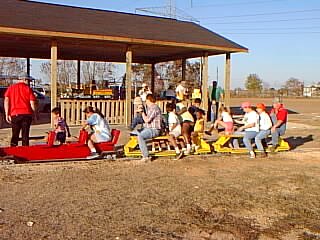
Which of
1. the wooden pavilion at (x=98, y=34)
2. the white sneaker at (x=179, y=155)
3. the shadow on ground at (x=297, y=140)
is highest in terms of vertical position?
the wooden pavilion at (x=98, y=34)

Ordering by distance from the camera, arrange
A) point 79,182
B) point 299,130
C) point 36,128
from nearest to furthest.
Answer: point 79,182 < point 36,128 < point 299,130

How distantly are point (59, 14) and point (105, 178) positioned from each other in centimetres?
1086

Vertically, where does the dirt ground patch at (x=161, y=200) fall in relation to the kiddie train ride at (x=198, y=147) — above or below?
below

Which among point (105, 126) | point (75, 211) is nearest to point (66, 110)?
point (105, 126)

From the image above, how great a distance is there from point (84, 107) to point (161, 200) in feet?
33.7

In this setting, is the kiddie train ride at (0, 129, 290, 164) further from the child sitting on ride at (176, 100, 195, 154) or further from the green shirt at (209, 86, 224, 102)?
the green shirt at (209, 86, 224, 102)

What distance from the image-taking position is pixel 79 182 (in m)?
6.88

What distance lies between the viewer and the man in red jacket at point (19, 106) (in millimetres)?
8758

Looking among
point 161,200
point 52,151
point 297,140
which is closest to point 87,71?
point 297,140

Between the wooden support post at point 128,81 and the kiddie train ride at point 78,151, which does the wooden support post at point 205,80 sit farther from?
the kiddie train ride at point 78,151

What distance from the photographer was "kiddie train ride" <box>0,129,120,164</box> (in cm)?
811

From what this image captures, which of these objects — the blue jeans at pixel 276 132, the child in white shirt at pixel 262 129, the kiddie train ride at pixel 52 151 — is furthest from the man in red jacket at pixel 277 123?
the kiddie train ride at pixel 52 151

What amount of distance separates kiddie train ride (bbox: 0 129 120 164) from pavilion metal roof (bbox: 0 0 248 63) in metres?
5.42

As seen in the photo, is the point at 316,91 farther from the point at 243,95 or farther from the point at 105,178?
the point at 105,178
